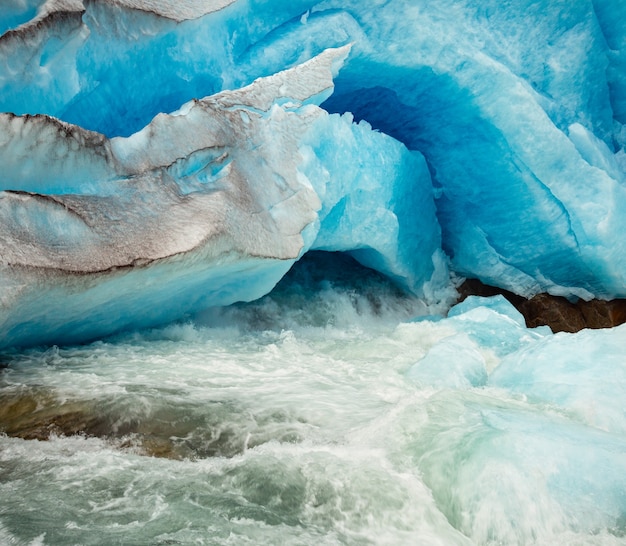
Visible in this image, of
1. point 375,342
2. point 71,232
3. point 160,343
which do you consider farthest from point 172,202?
point 375,342

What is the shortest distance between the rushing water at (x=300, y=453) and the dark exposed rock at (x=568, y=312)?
8.62 ft

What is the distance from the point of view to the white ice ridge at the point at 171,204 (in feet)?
10.5

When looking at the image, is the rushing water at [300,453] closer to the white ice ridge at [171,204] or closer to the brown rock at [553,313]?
the white ice ridge at [171,204]

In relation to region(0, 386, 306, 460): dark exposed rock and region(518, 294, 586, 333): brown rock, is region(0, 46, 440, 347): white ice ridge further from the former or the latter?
region(518, 294, 586, 333): brown rock

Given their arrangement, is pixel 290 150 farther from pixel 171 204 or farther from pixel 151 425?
pixel 151 425

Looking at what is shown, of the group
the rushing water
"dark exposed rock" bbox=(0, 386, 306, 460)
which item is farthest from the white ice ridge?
"dark exposed rock" bbox=(0, 386, 306, 460)

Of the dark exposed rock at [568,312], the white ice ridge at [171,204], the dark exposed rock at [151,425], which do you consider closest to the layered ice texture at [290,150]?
the white ice ridge at [171,204]

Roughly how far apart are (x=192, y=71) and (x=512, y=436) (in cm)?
394

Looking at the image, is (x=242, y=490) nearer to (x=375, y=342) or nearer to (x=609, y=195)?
(x=375, y=342)

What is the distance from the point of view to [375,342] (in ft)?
15.6

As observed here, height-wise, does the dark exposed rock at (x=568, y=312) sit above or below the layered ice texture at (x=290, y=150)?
below

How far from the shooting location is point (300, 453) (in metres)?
2.38

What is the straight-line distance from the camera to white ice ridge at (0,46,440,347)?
10.5 feet

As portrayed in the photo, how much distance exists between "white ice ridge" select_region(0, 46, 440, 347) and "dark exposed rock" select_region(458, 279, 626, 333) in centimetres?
218
